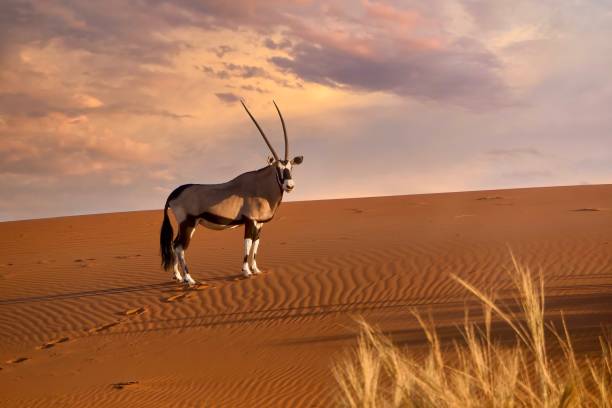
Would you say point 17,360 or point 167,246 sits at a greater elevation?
point 167,246

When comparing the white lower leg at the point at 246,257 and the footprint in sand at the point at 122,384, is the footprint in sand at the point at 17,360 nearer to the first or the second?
the footprint in sand at the point at 122,384

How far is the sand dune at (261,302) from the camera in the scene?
862 centimetres

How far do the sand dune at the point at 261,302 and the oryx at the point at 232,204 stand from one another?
1023 millimetres

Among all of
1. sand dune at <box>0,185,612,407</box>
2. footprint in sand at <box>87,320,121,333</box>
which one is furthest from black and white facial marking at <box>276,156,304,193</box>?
footprint in sand at <box>87,320,121,333</box>

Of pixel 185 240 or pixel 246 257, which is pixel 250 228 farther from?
→ pixel 185 240

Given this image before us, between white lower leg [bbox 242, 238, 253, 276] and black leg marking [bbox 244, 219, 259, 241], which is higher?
black leg marking [bbox 244, 219, 259, 241]

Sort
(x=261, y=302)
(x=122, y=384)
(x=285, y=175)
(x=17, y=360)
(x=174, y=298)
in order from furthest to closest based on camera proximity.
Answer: (x=285, y=175)
(x=174, y=298)
(x=261, y=302)
(x=17, y=360)
(x=122, y=384)

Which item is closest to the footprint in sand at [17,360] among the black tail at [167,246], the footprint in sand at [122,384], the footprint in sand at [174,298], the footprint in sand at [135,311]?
the footprint in sand at [135,311]

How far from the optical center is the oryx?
15.1m

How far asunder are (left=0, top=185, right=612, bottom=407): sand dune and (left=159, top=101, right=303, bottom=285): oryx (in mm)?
1023

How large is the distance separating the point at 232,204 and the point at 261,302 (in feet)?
9.16

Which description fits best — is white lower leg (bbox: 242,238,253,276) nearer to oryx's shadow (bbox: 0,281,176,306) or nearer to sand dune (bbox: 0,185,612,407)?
sand dune (bbox: 0,185,612,407)

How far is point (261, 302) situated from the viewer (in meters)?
13.2

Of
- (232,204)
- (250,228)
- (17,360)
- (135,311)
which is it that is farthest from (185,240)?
(17,360)
